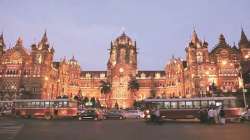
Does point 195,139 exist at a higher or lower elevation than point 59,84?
lower

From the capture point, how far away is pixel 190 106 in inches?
1581

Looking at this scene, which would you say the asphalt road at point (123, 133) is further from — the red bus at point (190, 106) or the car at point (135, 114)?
the car at point (135, 114)

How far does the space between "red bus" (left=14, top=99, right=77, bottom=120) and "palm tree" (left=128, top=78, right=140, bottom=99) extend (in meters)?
90.4

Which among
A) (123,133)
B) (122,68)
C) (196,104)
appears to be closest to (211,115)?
(196,104)

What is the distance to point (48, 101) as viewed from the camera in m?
47.8

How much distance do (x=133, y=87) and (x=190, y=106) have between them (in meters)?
97.8

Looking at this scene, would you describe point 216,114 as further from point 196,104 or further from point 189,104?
point 189,104

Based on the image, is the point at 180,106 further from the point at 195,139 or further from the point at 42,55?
the point at 42,55

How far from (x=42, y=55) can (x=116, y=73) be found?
47.3 meters

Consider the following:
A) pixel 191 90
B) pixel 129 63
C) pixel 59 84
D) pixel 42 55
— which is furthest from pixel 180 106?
pixel 129 63

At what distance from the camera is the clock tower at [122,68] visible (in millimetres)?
143500

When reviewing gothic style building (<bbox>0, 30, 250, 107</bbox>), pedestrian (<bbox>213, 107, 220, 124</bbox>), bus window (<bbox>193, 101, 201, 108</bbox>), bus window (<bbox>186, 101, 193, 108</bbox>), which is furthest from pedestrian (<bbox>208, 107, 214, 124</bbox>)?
gothic style building (<bbox>0, 30, 250, 107</bbox>)

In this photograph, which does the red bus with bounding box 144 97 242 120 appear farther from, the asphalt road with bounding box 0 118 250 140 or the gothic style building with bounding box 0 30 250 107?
the gothic style building with bounding box 0 30 250 107

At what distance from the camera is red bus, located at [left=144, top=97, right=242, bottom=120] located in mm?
38219
